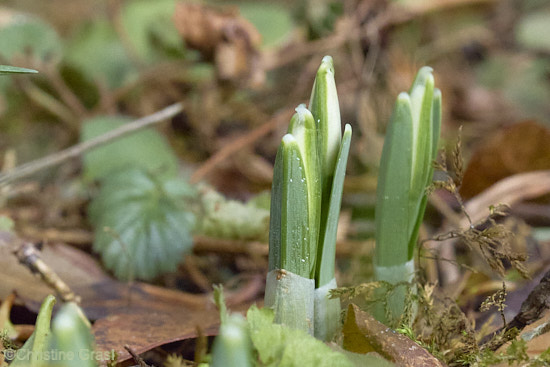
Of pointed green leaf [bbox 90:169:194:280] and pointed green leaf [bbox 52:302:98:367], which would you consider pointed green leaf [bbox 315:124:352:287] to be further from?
pointed green leaf [bbox 90:169:194:280]

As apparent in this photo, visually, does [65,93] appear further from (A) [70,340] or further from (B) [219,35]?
(A) [70,340]

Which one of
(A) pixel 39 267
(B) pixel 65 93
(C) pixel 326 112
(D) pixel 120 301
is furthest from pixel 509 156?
(B) pixel 65 93

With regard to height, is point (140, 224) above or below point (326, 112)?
below

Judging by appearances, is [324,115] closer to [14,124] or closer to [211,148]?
[211,148]

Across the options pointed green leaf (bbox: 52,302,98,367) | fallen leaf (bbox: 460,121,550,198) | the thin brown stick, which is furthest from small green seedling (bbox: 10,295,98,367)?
fallen leaf (bbox: 460,121,550,198)

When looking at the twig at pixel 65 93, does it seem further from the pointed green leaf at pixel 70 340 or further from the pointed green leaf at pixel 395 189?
the pointed green leaf at pixel 70 340

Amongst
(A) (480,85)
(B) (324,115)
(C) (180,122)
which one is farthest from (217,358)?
(A) (480,85)
